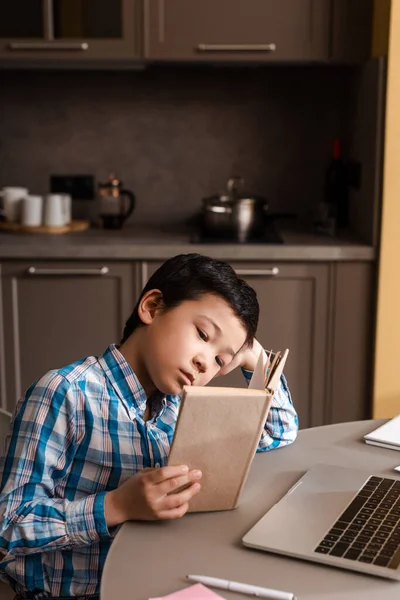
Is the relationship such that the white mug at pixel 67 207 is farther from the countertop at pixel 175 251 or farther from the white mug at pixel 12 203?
the countertop at pixel 175 251

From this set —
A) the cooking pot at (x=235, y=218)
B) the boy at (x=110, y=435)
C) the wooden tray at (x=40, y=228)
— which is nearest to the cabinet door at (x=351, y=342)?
the cooking pot at (x=235, y=218)

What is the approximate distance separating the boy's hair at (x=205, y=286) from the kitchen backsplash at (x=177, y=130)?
2.11m

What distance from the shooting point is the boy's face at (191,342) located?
1175 mm

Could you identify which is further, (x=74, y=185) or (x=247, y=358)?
(x=74, y=185)

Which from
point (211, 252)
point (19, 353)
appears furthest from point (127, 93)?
point (19, 353)

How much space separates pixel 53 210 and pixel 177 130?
A: 0.64 metres

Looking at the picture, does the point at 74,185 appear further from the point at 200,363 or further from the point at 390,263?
the point at 200,363

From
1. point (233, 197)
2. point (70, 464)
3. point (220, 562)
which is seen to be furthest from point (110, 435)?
point (233, 197)

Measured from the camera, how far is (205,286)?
1234mm

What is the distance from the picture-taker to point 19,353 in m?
2.88

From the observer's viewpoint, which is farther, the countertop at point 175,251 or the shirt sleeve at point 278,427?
the countertop at point 175,251

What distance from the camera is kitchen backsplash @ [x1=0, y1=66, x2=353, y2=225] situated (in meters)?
3.28

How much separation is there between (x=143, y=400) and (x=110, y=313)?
64.3 inches

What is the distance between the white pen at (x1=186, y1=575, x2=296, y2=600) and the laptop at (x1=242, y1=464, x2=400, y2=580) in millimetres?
81
